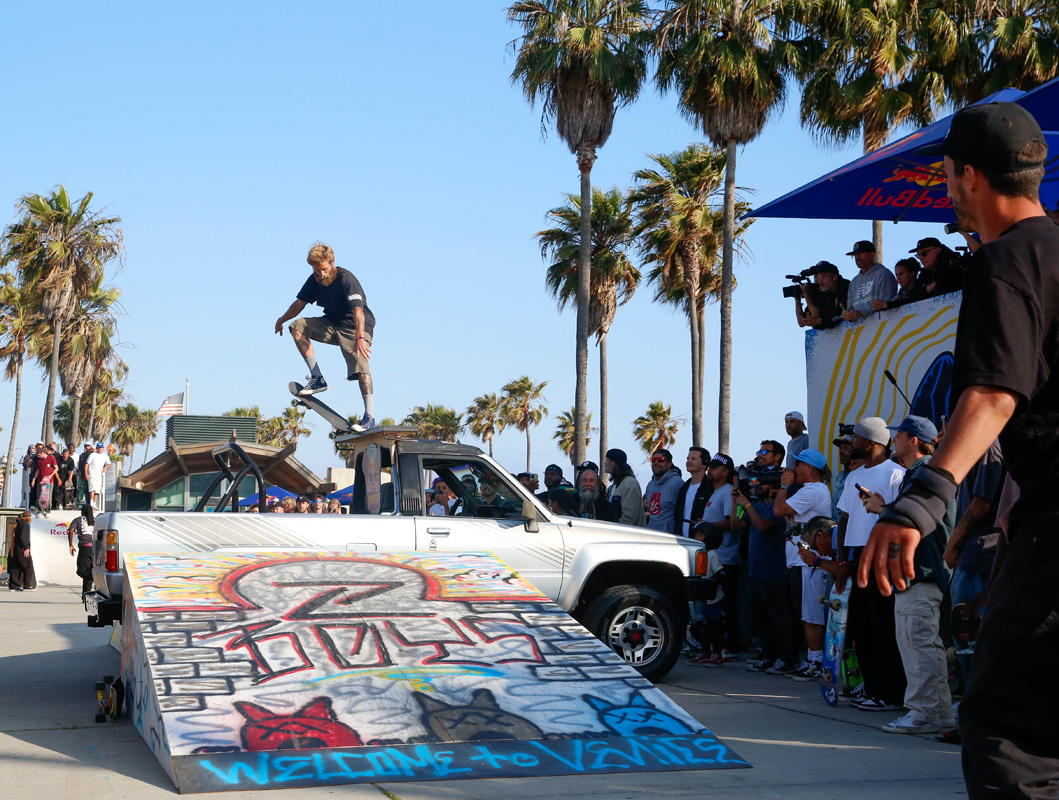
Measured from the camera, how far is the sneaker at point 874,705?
24.6 ft

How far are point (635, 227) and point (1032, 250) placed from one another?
30250 millimetres

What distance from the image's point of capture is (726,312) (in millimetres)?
22953

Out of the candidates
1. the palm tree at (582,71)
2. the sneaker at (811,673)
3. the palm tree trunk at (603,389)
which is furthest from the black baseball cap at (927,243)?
the palm tree trunk at (603,389)

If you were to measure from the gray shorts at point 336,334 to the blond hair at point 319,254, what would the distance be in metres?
0.63

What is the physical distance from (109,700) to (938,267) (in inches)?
293

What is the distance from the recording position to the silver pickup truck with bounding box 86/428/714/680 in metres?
8.30

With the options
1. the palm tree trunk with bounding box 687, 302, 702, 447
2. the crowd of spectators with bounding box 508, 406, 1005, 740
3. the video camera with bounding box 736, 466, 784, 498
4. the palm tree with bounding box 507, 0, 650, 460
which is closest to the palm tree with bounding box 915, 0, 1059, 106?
the palm tree with bounding box 507, 0, 650, 460

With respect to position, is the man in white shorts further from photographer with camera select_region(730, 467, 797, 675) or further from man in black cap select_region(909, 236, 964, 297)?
man in black cap select_region(909, 236, 964, 297)

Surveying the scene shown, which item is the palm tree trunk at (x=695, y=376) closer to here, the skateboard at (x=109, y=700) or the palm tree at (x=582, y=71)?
the palm tree at (x=582, y=71)

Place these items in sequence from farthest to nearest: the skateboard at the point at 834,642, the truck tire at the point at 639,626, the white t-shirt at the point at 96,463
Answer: the white t-shirt at the point at 96,463
the truck tire at the point at 639,626
the skateboard at the point at 834,642

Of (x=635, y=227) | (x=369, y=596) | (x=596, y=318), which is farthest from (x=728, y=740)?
(x=596, y=318)

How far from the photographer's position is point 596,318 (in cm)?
3488

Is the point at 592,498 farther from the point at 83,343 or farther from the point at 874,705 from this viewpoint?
the point at 83,343

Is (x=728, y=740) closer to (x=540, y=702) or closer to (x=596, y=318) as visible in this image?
(x=540, y=702)
